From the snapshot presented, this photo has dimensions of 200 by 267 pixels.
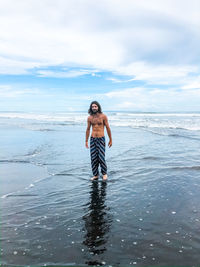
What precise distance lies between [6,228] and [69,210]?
1.29m

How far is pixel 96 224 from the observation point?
441 cm

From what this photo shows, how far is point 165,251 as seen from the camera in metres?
3.54

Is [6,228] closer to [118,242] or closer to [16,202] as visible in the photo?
[16,202]

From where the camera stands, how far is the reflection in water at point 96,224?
363cm

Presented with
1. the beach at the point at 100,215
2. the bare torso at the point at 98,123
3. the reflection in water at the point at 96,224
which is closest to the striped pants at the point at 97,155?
the bare torso at the point at 98,123

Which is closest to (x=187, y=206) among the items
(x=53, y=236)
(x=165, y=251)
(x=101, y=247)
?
(x=165, y=251)

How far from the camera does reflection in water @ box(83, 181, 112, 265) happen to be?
363 centimetres

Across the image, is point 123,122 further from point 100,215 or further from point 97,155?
point 100,215

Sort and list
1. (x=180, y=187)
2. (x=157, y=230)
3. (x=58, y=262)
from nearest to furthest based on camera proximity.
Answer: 1. (x=58, y=262)
2. (x=157, y=230)
3. (x=180, y=187)

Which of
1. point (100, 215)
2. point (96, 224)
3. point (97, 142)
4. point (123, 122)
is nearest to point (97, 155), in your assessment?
point (97, 142)

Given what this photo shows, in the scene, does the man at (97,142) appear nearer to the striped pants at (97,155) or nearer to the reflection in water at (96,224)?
the striped pants at (97,155)

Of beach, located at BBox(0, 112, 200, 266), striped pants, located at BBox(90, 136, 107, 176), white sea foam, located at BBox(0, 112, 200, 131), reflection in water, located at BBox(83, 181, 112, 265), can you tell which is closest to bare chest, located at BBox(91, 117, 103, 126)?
striped pants, located at BBox(90, 136, 107, 176)

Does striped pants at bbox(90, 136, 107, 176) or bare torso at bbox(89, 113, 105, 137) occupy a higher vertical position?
A: bare torso at bbox(89, 113, 105, 137)

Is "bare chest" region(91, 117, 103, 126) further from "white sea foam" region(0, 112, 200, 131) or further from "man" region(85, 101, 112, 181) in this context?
"white sea foam" region(0, 112, 200, 131)
